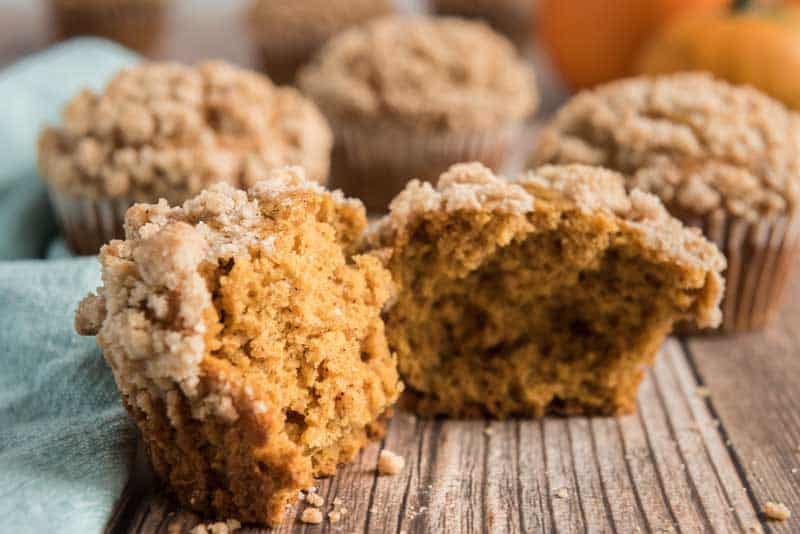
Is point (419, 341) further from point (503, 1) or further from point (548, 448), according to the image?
point (503, 1)

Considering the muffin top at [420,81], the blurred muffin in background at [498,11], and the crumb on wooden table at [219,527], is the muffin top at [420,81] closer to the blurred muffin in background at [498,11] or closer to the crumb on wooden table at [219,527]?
the blurred muffin in background at [498,11]

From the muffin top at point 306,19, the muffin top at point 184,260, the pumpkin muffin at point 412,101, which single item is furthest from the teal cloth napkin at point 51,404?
the muffin top at point 306,19

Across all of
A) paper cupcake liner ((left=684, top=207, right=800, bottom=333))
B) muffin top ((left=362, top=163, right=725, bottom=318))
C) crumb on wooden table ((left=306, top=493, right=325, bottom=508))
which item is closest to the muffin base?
paper cupcake liner ((left=684, top=207, right=800, bottom=333))

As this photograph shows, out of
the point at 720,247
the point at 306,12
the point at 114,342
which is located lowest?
the point at 306,12

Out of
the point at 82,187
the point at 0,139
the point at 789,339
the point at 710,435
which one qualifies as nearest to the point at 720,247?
the point at 789,339

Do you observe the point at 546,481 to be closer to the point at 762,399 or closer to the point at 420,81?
the point at 762,399

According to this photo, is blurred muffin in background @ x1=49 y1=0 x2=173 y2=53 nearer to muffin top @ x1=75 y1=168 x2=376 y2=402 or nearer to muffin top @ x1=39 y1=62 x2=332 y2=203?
muffin top @ x1=39 y1=62 x2=332 y2=203

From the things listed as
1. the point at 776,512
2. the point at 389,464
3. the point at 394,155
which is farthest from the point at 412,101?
the point at 776,512
